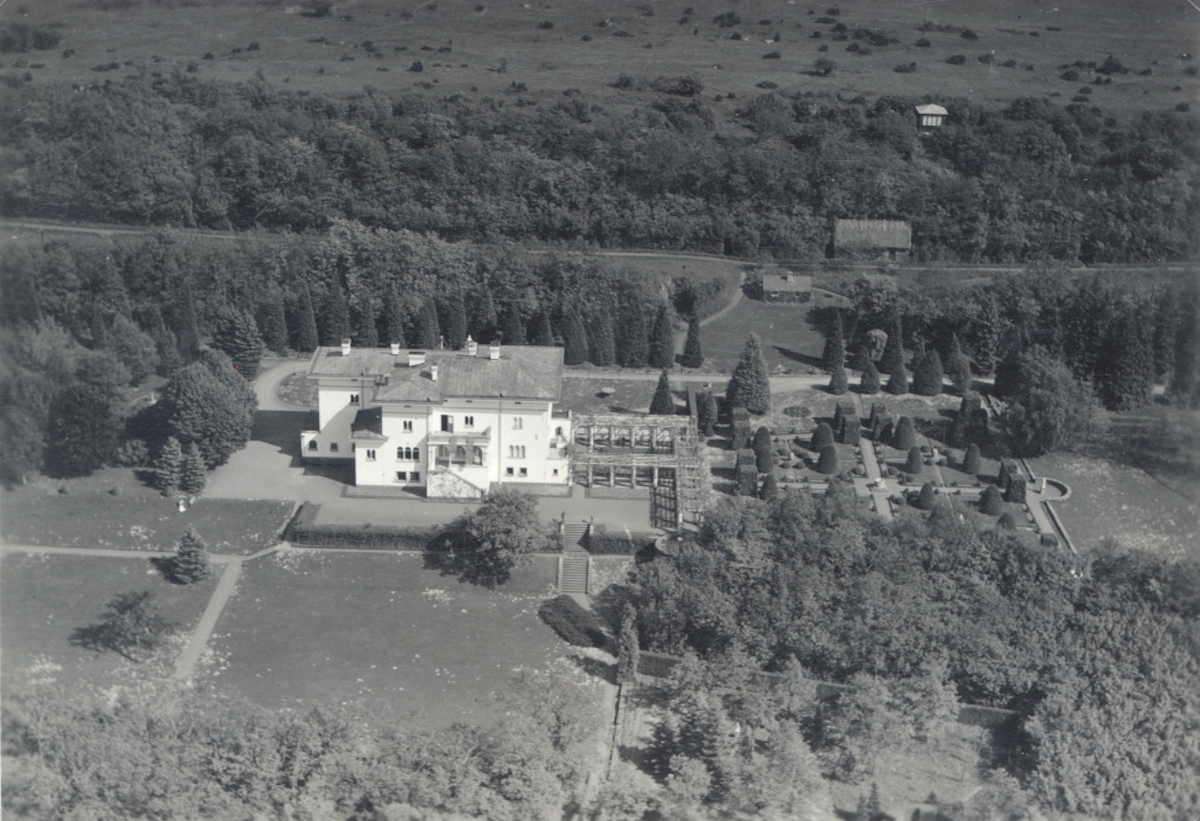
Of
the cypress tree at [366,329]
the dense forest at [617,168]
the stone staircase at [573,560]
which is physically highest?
the dense forest at [617,168]

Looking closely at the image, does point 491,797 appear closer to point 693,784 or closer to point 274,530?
point 693,784

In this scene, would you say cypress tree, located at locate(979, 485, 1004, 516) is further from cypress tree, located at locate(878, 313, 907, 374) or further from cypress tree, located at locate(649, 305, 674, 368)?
cypress tree, located at locate(649, 305, 674, 368)

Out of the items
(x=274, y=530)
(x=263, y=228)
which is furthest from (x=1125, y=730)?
(x=263, y=228)

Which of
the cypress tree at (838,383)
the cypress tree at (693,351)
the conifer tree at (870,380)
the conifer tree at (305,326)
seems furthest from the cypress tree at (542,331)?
the conifer tree at (870,380)

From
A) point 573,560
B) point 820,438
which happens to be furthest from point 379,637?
point 820,438

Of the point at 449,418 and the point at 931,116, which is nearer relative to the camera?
the point at 449,418

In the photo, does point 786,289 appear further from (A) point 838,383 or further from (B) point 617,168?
(B) point 617,168

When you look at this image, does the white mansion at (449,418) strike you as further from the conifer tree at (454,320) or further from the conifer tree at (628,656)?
the conifer tree at (454,320)
